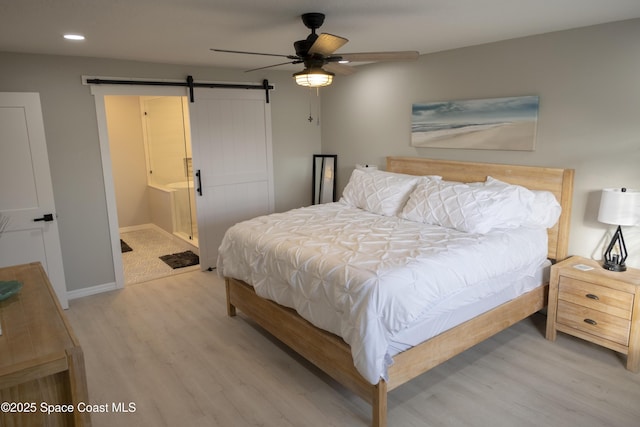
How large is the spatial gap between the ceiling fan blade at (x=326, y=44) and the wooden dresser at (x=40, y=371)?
197cm

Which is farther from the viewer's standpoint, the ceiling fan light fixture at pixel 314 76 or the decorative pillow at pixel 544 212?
the decorative pillow at pixel 544 212

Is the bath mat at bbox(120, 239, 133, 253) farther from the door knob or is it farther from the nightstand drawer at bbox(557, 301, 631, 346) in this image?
the nightstand drawer at bbox(557, 301, 631, 346)

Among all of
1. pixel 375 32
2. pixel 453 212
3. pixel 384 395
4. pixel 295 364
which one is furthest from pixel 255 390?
pixel 375 32

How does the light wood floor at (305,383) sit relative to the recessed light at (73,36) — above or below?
below

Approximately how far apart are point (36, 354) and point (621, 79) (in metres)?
3.83

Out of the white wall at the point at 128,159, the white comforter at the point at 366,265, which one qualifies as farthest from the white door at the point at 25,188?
the white wall at the point at 128,159

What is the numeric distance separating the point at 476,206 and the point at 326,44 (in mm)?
1681

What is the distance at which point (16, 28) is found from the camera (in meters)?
2.83

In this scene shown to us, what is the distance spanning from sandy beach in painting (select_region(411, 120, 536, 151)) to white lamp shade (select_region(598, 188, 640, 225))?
794mm

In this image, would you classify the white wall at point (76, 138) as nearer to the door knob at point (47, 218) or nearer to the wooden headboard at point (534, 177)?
the door knob at point (47, 218)

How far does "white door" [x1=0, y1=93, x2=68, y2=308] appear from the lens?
3.57m

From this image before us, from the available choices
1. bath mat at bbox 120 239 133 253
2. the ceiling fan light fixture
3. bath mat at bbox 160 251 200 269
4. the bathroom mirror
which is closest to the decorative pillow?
the ceiling fan light fixture

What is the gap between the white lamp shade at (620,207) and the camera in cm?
283

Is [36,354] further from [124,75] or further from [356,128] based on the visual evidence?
[356,128]
